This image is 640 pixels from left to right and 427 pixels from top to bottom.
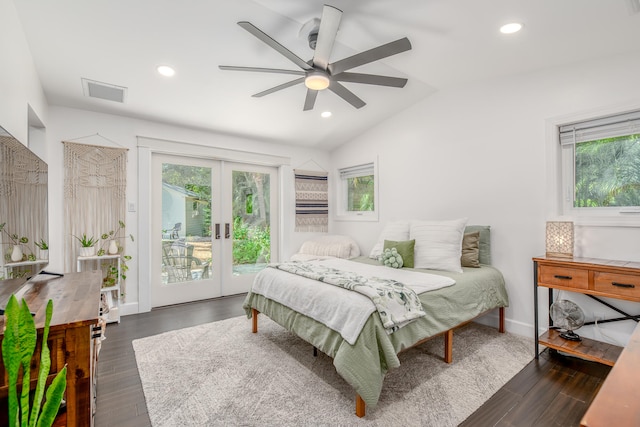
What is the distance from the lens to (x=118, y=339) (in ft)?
9.82

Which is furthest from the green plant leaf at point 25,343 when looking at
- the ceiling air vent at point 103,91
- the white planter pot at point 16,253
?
the ceiling air vent at point 103,91

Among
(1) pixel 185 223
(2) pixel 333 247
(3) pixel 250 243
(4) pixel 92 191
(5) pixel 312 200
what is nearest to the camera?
(4) pixel 92 191

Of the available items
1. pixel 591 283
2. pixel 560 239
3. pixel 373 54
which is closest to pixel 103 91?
pixel 373 54

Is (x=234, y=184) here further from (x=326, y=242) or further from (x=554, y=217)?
(x=554, y=217)

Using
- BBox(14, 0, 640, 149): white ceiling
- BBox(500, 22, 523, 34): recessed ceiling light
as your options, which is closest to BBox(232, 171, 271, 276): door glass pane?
BBox(14, 0, 640, 149): white ceiling

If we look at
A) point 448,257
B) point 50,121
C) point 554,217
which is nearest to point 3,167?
point 50,121

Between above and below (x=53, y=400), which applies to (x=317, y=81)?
above

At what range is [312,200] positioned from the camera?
17.2 feet

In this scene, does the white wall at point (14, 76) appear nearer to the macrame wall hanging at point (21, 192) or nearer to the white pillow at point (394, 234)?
the macrame wall hanging at point (21, 192)

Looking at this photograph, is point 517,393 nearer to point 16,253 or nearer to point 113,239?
point 16,253

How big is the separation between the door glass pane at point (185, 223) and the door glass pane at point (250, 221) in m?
0.42

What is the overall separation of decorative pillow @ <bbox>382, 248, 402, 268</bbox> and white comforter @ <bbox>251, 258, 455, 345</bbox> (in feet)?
0.23

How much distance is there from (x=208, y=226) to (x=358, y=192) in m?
2.39

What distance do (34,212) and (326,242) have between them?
11.6 ft
